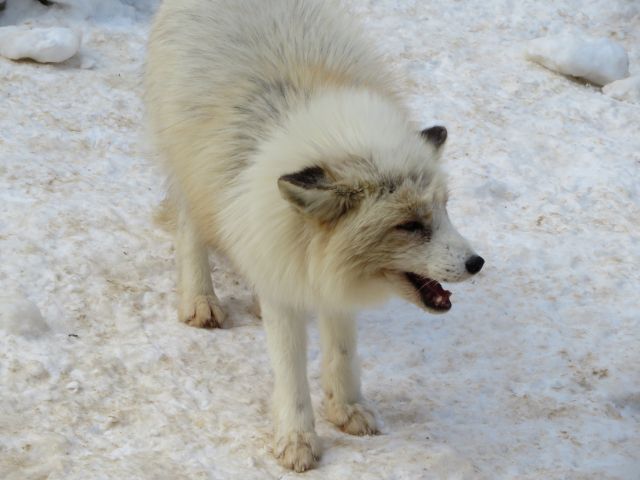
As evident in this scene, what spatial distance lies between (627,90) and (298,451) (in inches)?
197

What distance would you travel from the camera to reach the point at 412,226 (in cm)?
350

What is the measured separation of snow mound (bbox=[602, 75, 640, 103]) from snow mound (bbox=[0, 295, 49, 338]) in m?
5.24

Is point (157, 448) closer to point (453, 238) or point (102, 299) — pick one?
point (102, 299)

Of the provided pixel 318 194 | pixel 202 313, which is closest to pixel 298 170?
pixel 318 194

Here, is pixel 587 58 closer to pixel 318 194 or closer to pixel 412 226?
pixel 412 226

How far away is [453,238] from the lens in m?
3.53

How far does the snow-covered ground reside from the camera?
3973 mm

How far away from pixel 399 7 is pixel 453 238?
18.2ft

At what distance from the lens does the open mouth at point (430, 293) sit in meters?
3.66

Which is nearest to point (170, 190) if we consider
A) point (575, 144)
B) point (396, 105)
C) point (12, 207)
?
point (12, 207)

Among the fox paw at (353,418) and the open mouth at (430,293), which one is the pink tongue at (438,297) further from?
the fox paw at (353,418)

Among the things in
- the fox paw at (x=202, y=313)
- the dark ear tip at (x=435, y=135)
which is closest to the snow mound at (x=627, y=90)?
the dark ear tip at (x=435, y=135)

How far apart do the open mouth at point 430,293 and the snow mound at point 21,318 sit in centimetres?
204

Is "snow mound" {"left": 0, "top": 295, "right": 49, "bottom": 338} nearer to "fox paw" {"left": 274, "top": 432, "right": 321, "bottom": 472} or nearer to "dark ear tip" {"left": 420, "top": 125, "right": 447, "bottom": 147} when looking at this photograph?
"fox paw" {"left": 274, "top": 432, "right": 321, "bottom": 472}
